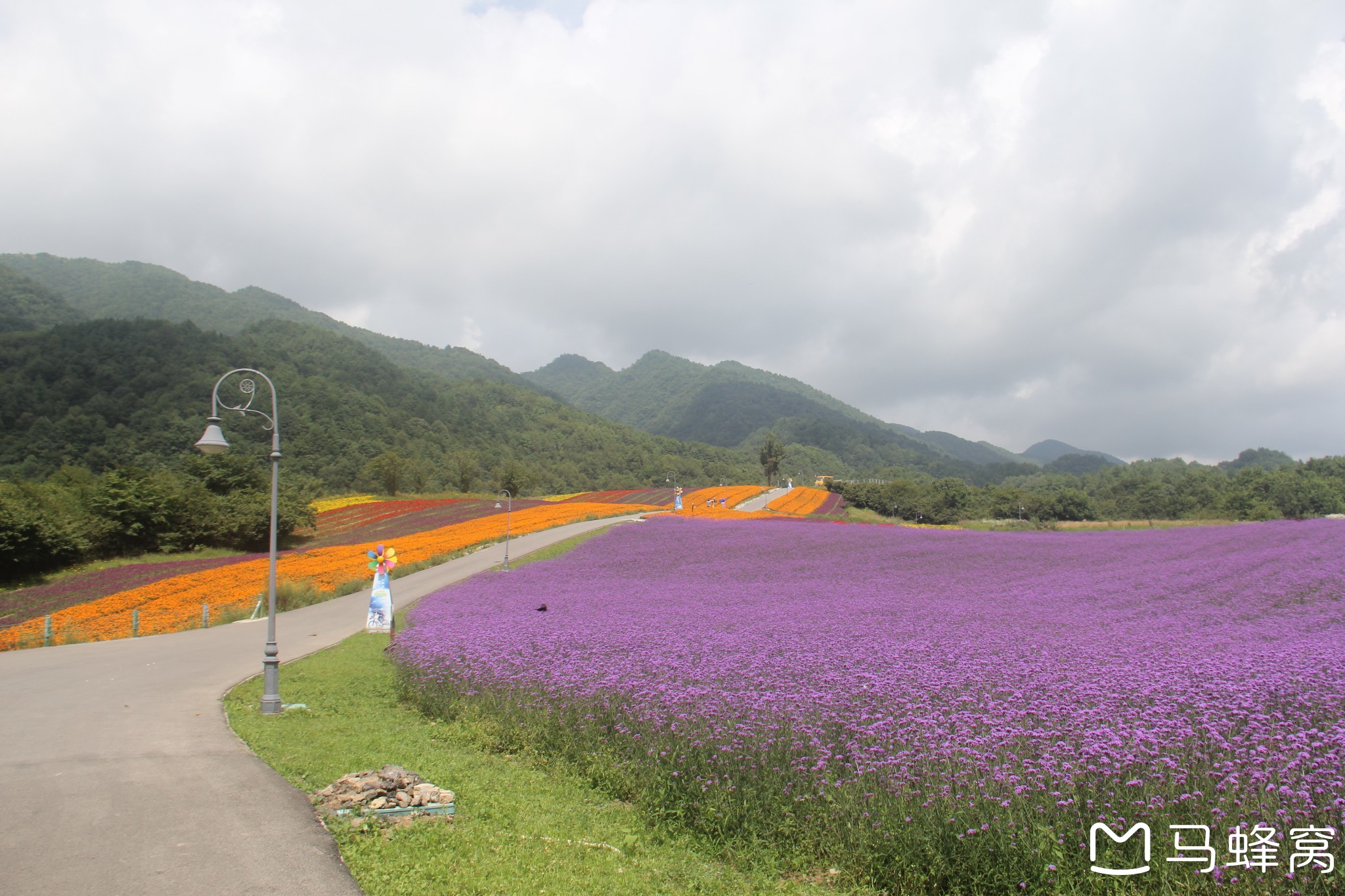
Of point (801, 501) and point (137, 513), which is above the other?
point (137, 513)

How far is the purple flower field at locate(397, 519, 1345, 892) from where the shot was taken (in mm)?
5039

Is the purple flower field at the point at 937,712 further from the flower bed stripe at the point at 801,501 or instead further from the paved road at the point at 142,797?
the flower bed stripe at the point at 801,501

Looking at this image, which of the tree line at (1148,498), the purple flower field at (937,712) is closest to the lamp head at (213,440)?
the purple flower field at (937,712)

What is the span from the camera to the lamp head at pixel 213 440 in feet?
37.1

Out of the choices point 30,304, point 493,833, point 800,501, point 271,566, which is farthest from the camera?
point 30,304

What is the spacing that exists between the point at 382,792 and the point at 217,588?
88.5 ft

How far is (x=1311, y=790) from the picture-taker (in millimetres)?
4855

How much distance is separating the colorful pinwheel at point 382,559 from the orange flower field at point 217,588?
269 inches

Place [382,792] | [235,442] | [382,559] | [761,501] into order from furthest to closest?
[761,501] → [235,442] → [382,559] → [382,792]

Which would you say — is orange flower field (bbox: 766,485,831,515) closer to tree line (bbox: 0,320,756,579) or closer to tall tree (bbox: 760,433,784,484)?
tall tree (bbox: 760,433,784,484)

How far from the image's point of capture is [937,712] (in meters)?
6.80

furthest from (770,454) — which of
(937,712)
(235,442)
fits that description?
(937,712)

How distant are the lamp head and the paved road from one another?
419 centimetres

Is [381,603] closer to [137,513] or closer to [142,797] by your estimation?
[142,797]
